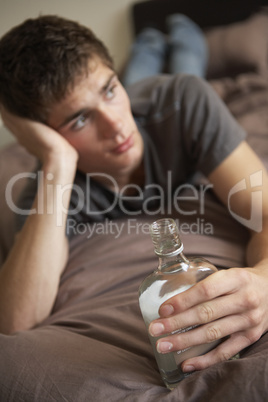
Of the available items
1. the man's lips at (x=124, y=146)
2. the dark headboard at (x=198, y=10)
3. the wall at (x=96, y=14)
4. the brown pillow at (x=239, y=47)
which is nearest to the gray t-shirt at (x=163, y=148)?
the man's lips at (x=124, y=146)

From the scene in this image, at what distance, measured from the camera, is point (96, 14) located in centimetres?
227

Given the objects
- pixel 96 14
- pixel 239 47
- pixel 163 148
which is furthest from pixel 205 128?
pixel 96 14

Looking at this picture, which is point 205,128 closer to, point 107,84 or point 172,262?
point 107,84

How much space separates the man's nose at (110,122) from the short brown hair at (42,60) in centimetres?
10

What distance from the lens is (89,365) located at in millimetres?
604

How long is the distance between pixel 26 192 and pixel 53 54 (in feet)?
1.27

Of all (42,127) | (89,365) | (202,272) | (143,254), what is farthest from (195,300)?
(42,127)

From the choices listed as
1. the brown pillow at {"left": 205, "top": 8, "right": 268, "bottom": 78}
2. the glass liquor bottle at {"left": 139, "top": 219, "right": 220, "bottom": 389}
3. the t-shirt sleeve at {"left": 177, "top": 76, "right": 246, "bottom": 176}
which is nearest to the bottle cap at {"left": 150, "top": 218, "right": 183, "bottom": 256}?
the glass liquor bottle at {"left": 139, "top": 219, "right": 220, "bottom": 389}

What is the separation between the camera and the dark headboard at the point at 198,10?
86.6 inches

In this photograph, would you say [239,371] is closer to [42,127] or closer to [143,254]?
[143,254]

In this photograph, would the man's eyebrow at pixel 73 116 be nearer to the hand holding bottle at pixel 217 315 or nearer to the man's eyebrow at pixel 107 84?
the man's eyebrow at pixel 107 84

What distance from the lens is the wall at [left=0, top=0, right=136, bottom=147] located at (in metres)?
1.46

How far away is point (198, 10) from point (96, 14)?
0.58m

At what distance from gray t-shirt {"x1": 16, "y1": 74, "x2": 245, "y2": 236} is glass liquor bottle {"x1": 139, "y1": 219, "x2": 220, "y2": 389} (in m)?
0.49
